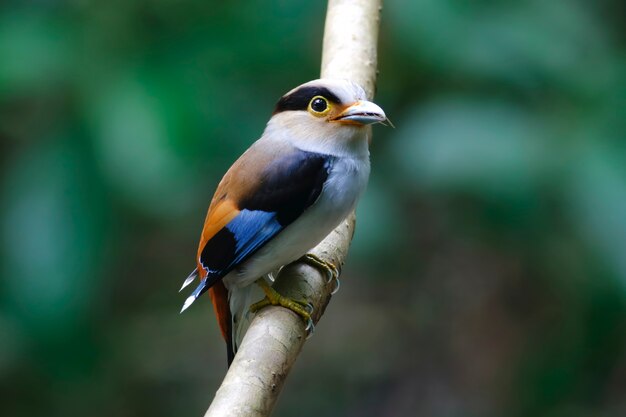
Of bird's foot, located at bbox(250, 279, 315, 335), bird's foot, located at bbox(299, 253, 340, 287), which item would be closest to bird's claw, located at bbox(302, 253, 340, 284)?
bird's foot, located at bbox(299, 253, 340, 287)

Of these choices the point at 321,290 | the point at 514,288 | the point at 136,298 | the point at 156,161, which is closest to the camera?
the point at 321,290

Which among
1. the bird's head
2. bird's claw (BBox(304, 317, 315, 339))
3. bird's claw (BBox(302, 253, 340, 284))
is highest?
the bird's head

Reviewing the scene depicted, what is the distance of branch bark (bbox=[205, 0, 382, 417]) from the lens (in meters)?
1.52

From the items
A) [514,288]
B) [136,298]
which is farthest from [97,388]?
[514,288]

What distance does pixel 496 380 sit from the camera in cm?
421

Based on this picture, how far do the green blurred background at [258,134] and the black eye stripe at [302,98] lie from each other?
0.36 m

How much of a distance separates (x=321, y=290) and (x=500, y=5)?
121 centimetres

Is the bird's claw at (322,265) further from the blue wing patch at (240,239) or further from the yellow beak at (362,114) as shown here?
the yellow beak at (362,114)

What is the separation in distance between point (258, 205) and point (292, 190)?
81 millimetres

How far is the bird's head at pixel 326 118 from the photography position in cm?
205

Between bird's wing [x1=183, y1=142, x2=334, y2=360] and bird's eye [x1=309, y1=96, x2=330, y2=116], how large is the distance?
0.32 ft

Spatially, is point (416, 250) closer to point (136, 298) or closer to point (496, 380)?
point (496, 380)

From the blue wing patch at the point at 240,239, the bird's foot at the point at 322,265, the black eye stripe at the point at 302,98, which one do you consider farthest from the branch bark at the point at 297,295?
the black eye stripe at the point at 302,98

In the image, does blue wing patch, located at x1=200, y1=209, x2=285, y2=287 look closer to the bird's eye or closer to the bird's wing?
the bird's wing
